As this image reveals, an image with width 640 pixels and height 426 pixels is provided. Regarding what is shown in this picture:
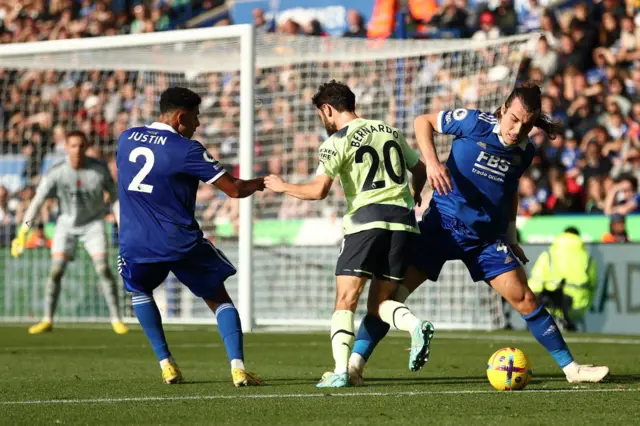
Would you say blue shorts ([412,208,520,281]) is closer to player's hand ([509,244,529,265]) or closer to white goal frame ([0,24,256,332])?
player's hand ([509,244,529,265])

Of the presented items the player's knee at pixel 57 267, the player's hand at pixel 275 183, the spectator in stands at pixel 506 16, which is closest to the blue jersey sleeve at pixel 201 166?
the player's hand at pixel 275 183

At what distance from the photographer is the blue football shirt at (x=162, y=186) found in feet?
27.0

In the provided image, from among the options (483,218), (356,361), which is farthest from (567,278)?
(356,361)

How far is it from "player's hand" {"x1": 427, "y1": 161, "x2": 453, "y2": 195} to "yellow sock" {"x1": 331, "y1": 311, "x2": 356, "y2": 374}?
3.44ft

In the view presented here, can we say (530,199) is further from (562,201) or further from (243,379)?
(243,379)

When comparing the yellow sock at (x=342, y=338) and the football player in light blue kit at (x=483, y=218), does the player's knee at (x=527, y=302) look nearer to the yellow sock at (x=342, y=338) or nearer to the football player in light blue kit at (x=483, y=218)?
the football player in light blue kit at (x=483, y=218)

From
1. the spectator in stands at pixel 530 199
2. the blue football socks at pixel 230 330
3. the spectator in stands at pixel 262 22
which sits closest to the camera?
the blue football socks at pixel 230 330

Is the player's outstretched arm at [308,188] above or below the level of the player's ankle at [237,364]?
above

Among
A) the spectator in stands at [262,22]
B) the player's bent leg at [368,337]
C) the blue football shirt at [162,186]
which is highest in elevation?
the spectator in stands at [262,22]

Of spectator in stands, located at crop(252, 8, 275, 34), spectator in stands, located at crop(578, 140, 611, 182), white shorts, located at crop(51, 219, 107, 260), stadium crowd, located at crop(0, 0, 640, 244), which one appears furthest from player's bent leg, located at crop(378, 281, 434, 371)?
spectator in stands, located at crop(252, 8, 275, 34)

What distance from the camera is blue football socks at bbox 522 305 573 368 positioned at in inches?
326

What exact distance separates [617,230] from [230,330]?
9421 mm

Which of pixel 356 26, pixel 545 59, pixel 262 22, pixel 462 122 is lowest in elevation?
pixel 462 122

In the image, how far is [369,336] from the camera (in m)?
8.30
